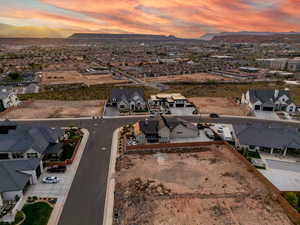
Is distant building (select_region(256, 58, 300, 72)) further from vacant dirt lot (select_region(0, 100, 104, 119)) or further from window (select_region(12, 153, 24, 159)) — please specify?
window (select_region(12, 153, 24, 159))

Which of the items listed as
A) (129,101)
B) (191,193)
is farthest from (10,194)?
(129,101)

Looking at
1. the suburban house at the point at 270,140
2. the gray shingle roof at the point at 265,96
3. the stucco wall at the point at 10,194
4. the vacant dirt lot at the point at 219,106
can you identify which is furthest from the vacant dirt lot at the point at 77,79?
the stucco wall at the point at 10,194

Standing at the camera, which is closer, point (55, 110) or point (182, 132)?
point (182, 132)

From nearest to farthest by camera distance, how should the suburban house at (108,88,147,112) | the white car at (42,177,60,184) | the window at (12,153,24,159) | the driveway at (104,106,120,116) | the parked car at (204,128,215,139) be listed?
1. the white car at (42,177,60,184)
2. the window at (12,153,24,159)
3. the parked car at (204,128,215,139)
4. the driveway at (104,106,120,116)
5. the suburban house at (108,88,147,112)

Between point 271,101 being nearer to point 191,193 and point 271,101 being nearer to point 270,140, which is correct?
point 270,140

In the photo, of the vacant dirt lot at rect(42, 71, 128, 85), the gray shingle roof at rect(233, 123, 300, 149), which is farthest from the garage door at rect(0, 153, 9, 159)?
the vacant dirt lot at rect(42, 71, 128, 85)

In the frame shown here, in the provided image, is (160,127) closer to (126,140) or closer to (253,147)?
(126,140)
